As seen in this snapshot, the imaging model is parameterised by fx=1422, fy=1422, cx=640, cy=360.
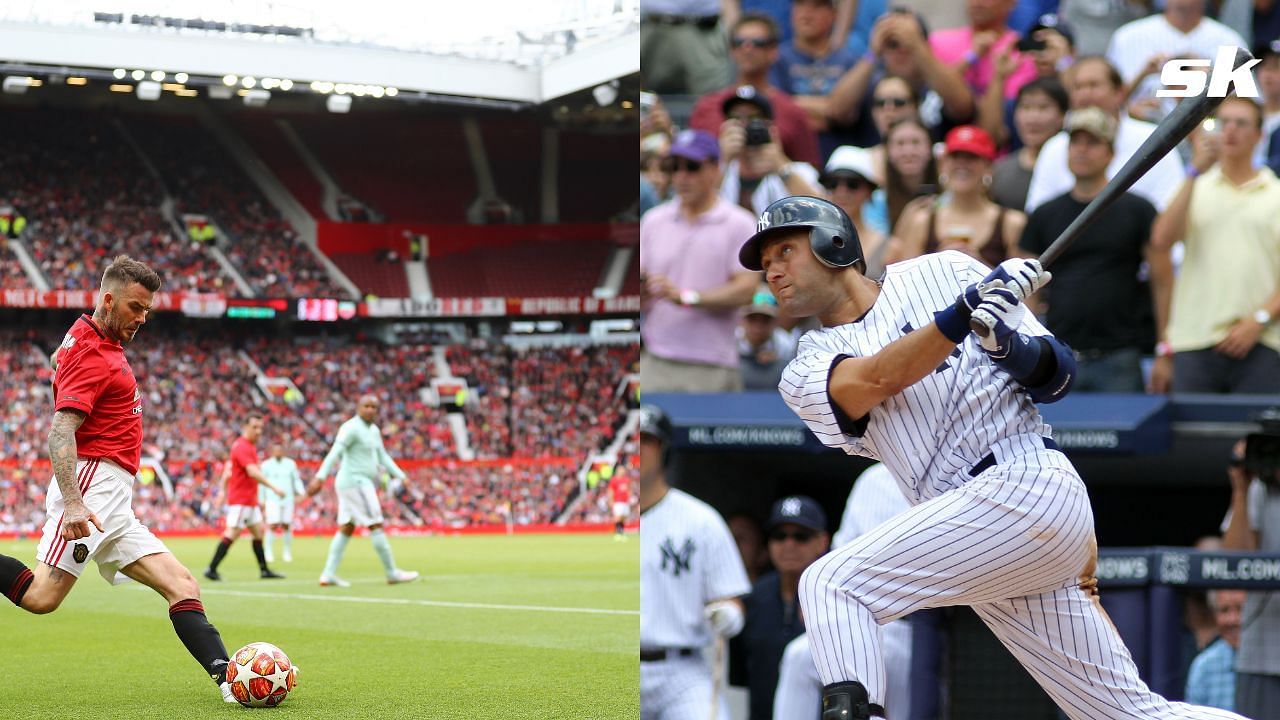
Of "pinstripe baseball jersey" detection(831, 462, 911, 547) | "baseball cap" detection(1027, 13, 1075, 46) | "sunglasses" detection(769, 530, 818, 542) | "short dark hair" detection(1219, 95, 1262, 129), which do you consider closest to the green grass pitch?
"sunglasses" detection(769, 530, 818, 542)

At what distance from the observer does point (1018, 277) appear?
3.13 meters

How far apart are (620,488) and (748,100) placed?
78.3 inches

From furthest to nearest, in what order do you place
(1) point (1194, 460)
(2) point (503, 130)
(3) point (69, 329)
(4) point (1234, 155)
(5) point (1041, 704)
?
(1) point (1194, 460) < (4) point (1234, 155) < (2) point (503, 130) < (5) point (1041, 704) < (3) point (69, 329)

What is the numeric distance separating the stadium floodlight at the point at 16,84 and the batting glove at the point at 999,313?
10.6ft

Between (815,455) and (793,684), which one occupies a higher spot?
(815,455)

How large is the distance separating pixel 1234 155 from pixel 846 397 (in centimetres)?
330

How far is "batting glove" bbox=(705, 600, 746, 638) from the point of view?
17.1ft

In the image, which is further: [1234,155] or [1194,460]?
[1194,460]

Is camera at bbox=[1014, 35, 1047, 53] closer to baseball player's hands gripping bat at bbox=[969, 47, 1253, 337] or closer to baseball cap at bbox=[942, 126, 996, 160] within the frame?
baseball cap at bbox=[942, 126, 996, 160]

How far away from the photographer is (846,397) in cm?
332

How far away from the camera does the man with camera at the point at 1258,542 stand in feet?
15.5

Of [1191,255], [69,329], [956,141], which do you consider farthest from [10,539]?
[1191,255]

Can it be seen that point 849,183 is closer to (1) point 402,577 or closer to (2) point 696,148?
(2) point 696,148

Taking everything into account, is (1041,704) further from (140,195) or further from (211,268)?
(140,195)
